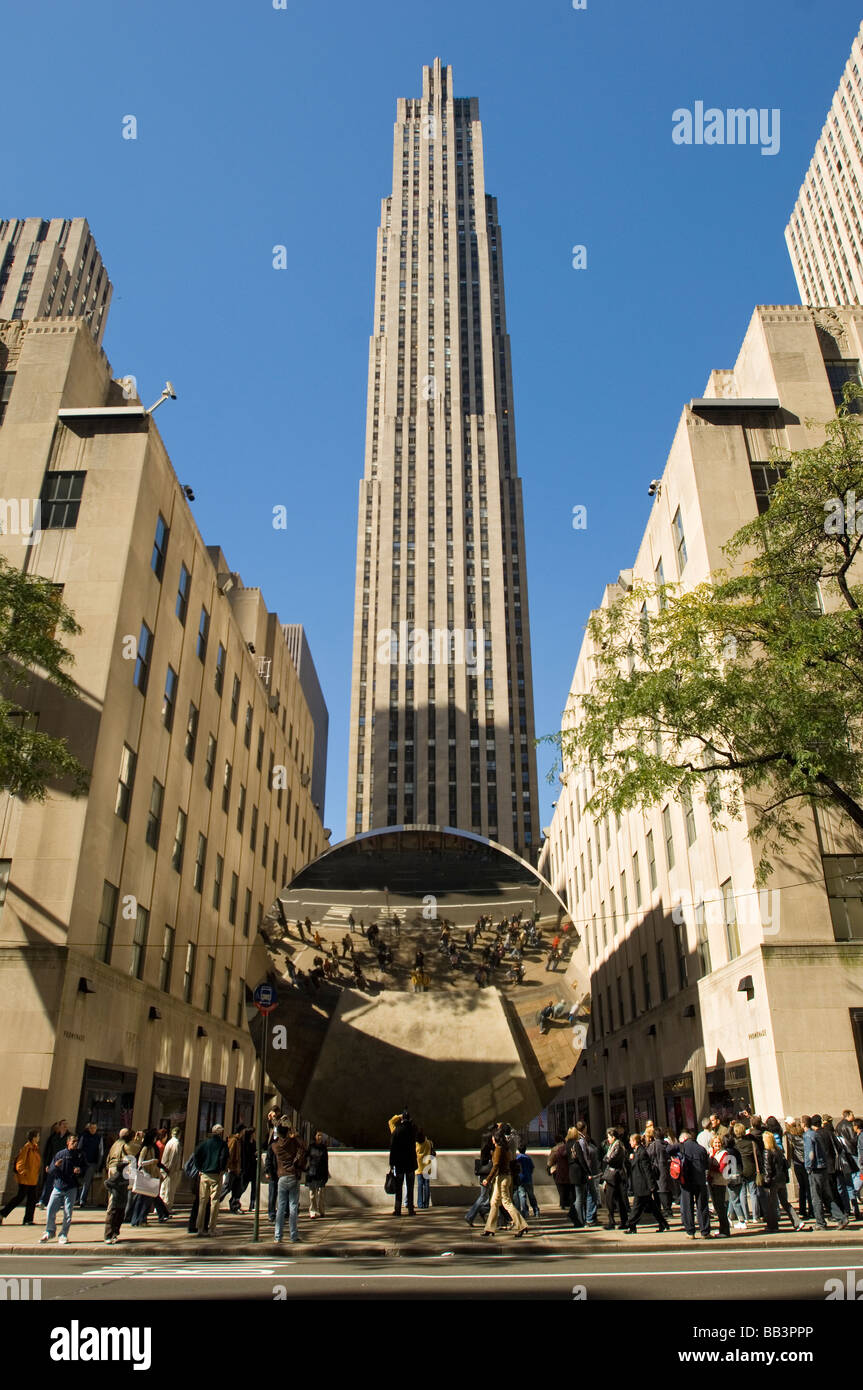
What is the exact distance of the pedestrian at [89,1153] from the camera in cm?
1930

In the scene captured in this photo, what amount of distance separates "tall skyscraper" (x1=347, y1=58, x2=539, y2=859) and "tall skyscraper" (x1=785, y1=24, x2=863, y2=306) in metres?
44.1

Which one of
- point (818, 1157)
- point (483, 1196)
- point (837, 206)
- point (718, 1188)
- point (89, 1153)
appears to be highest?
point (837, 206)

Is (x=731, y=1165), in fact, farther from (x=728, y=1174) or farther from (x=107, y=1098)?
(x=107, y=1098)

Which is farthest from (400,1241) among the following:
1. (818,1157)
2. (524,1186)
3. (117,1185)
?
(818,1157)

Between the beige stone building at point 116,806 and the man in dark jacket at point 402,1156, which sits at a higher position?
the beige stone building at point 116,806

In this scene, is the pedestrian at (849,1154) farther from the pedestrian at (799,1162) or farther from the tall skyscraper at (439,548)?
the tall skyscraper at (439,548)

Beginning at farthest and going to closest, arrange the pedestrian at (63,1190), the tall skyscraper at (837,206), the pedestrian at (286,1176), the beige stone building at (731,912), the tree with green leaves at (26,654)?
the tall skyscraper at (837,206), the beige stone building at (731,912), the tree with green leaves at (26,654), the pedestrian at (63,1190), the pedestrian at (286,1176)

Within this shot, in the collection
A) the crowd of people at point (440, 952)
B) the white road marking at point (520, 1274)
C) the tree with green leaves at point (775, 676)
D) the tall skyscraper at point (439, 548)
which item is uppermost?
the tall skyscraper at point (439, 548)

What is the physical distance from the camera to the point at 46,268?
397ft

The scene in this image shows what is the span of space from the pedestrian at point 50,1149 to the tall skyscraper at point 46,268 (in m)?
118

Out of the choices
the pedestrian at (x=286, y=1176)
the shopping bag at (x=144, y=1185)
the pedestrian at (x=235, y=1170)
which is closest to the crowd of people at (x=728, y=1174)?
the pedestrian at (x=286, y=1176)

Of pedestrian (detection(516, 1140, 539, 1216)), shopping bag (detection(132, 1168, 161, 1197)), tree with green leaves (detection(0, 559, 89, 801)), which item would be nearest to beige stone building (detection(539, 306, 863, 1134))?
pedestrian (detection(516, 1140, 539, 1216))

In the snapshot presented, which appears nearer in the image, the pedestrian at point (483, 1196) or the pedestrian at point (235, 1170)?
the pedestrian at point (483, 1196)

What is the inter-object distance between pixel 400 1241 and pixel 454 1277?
3.65 metres
